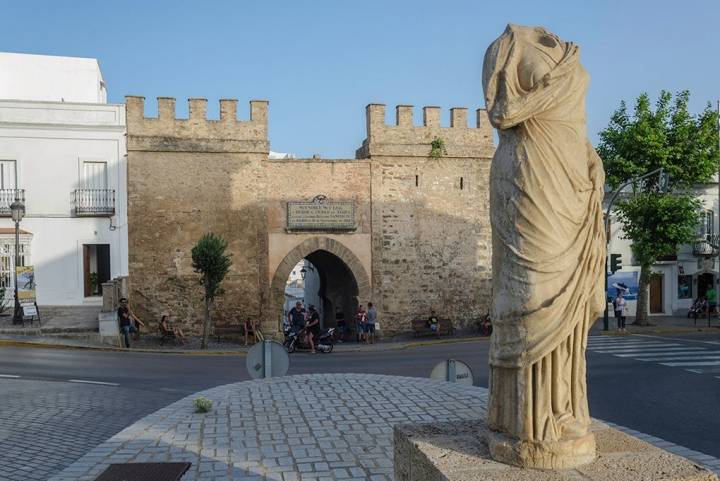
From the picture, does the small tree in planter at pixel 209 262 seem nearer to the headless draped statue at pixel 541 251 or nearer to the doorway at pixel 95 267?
the doorway at pixel 95 267

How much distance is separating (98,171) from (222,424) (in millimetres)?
18315

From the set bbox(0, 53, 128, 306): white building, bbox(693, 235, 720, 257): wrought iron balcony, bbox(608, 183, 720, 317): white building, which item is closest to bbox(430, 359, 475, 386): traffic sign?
bbox(0, 53, 128, 306): white building

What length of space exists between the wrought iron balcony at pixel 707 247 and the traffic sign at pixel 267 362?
2466 centimetres

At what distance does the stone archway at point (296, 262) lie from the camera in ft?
72.9

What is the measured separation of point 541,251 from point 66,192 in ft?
75.5

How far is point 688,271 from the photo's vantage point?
29703 millimetres

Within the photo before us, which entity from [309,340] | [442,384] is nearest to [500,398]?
[442,384]

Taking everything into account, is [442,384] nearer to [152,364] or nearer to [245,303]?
[152,364]

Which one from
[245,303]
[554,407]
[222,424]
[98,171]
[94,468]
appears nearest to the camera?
[554,407]

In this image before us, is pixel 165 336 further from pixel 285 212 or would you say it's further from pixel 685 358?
pixel 685 358

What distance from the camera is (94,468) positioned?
6.09m

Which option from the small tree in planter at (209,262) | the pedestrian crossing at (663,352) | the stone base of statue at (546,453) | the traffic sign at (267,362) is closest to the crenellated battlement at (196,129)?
the small tree in planter at (209,262)

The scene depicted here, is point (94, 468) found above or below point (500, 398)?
below

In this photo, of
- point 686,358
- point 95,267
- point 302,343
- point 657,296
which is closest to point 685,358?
point 686,358
